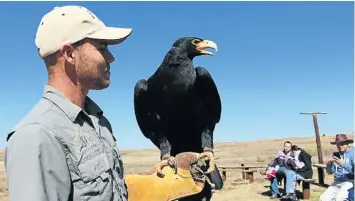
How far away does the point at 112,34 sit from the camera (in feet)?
5.15

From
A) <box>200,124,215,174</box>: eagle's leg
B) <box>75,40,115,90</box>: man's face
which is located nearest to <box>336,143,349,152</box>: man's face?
<box>200,124,215,174</box>: eagle's leg

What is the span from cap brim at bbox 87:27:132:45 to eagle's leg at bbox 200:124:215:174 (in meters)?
2.64

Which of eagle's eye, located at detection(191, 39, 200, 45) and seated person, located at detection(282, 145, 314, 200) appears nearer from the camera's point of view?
eagle's eye, located at detection(191, 39, 200, 45)

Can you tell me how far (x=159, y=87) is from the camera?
454cm

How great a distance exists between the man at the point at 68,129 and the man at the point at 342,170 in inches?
232

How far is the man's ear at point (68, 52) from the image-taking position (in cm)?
148

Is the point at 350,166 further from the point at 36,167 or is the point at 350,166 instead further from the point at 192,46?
the point at 36,167

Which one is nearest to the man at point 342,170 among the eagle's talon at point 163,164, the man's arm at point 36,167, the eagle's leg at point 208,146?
the eagle's leg at point 208,146

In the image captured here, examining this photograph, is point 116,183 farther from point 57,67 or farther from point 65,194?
point 57,67

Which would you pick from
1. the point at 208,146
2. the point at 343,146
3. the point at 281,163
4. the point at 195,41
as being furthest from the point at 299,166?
the point at 195,41

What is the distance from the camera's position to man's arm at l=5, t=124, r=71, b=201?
126cm

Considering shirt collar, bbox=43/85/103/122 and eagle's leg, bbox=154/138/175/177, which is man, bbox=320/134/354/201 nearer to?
eagle's leg, bbox=154/138/175/177

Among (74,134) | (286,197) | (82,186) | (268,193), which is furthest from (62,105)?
(268,193)

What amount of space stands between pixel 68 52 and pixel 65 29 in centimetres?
8
